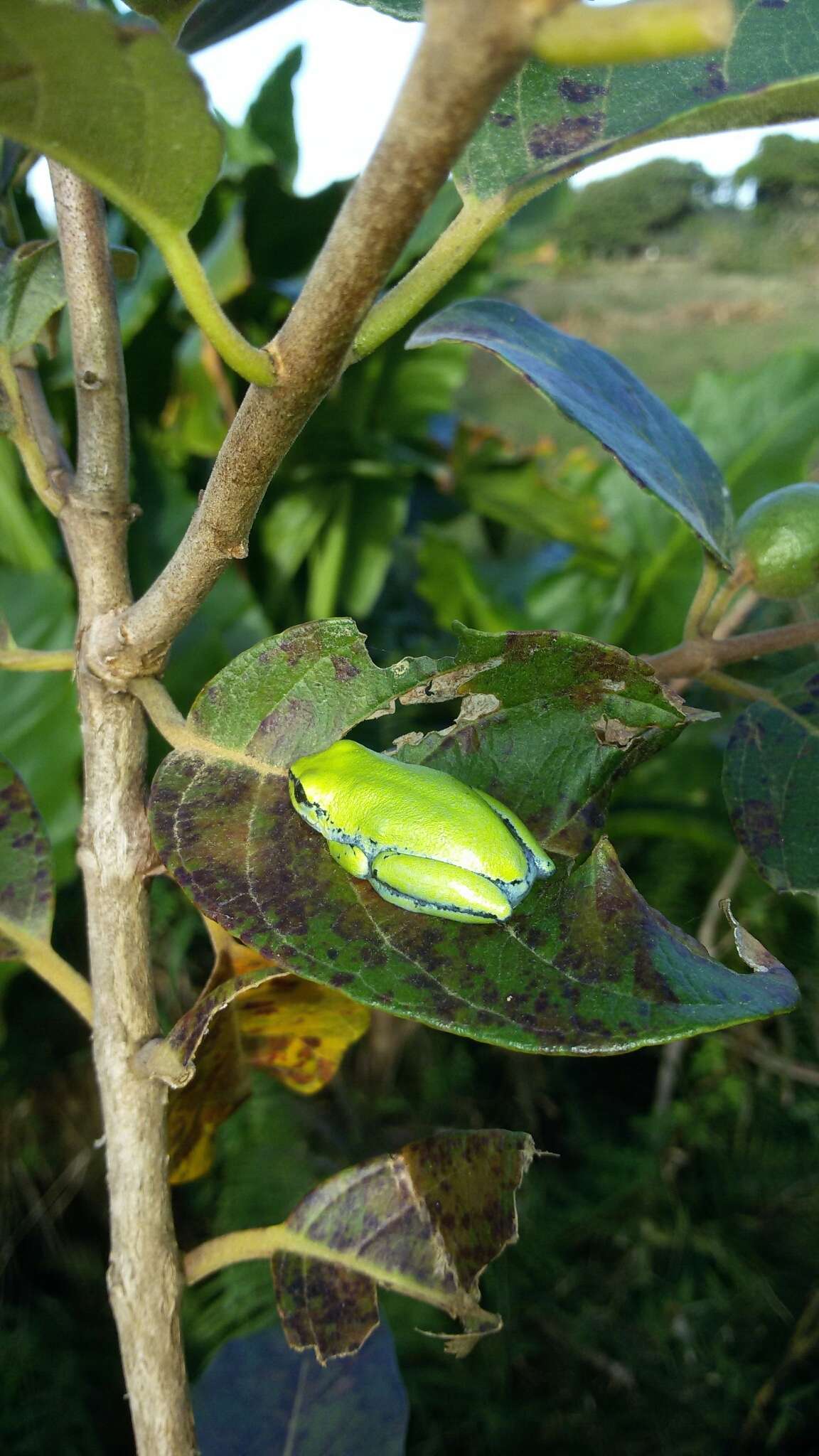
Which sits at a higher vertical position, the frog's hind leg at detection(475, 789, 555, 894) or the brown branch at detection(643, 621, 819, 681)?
the brown branch at detection(643, 621, 819, 681)

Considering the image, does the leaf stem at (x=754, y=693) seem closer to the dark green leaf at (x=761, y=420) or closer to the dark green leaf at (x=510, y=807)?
the dark green leaf at (x=510, y=807)

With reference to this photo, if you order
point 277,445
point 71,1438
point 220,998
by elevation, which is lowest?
point 71,1438

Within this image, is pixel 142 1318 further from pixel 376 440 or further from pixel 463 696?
pixel 376 440

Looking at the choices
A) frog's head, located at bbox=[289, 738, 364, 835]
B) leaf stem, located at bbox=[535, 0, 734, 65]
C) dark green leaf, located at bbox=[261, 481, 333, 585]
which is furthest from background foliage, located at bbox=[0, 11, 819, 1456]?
leaf stem, located at bbox=[535, 0, 734, 65]

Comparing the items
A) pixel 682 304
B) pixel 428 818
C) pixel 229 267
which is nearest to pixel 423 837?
pixel 428 818

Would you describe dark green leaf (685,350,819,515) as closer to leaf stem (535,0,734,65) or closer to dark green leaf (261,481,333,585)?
dark green leaf (261,481,333,585)

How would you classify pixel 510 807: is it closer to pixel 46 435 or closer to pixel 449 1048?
pixel 46 435

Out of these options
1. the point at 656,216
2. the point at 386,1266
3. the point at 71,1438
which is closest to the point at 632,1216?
the point at 71,1438
